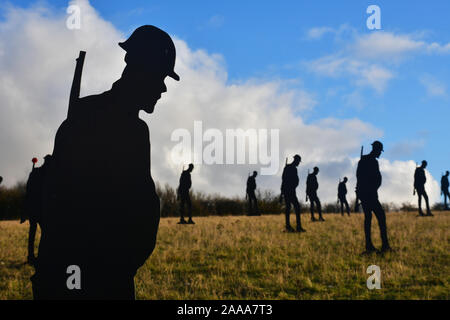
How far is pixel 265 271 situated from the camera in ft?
32.1

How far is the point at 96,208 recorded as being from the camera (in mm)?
2889

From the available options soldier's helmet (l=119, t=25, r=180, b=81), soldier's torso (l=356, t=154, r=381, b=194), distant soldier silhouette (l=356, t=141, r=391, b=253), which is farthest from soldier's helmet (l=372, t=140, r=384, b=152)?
soldier's helmet (l=119, t=25, r=180, b=81)

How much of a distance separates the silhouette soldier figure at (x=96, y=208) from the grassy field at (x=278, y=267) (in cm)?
489

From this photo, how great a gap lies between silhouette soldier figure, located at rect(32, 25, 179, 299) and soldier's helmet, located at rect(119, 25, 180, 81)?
370 millimetres

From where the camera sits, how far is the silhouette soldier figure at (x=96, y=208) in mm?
2875

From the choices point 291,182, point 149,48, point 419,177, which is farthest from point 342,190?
point 149,48

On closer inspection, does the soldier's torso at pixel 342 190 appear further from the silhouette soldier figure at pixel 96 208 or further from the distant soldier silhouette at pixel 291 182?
the silhouette soldier figure at pixel 96 208

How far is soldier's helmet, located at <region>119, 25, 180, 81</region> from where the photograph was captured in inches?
124

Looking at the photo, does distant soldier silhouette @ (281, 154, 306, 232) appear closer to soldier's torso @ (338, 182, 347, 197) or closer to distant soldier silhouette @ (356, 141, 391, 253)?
distant soldier silhouette @ (356, 141, 391, 253)

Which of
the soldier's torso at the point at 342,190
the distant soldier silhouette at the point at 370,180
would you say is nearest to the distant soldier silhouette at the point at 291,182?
the distant soldier silhouette at the point at 370,180

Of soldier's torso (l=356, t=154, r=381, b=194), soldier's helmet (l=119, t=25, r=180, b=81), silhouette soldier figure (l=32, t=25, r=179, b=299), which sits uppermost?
soldier's helmet (l=119, t=25, r=180, b=81)

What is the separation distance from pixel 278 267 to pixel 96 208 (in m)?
7.67
